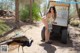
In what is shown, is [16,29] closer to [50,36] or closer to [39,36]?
[39,36]

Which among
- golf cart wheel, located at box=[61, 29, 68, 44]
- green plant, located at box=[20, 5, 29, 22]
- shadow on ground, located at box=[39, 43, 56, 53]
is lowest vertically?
shadow on ground, located at box=[39, 43, 56, 53]

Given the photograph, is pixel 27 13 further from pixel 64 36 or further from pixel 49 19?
pixel 49 19

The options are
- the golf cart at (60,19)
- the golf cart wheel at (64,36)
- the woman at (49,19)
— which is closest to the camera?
the woman at (49,19)

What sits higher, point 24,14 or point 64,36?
point 24,14

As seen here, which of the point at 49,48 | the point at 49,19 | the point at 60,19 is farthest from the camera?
the point at 60,19

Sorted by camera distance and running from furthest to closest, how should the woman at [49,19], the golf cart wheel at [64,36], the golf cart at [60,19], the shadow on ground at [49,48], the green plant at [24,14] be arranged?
the green plant at [24,14], the golf cart at [60,19], the golf cart wheel at [64,36], the woman at [49,19], the shadow on ground at [49,48]

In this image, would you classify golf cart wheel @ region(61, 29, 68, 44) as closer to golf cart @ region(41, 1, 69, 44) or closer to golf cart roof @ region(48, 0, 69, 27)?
golf cart @ region(41, 1, 69, 44)

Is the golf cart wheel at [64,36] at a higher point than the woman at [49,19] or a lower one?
lower

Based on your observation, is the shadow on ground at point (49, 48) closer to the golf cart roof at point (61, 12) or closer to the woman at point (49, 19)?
the woman at point (49, 19)

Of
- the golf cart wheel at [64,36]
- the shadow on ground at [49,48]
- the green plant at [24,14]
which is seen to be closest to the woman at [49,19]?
the shadow on ground at [49,48]

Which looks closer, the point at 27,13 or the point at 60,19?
the point at 60,19

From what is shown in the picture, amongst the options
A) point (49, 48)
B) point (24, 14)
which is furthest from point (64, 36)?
point (24, 14)

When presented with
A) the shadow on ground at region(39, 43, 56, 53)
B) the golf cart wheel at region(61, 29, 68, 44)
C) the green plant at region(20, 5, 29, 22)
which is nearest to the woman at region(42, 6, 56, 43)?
the shadow on ground at region(39, 43, 56, 53)

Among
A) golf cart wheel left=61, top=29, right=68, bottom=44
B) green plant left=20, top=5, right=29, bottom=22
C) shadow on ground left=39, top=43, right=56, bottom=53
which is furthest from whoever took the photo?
green plant left=20, top=5, right=29, bottom=22
